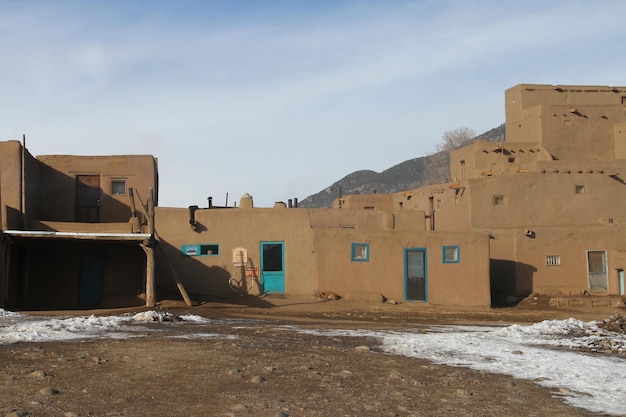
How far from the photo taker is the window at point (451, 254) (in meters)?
24.8

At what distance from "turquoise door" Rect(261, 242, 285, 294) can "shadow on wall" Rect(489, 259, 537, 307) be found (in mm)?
9565

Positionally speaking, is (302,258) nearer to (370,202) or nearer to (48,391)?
(48,391)

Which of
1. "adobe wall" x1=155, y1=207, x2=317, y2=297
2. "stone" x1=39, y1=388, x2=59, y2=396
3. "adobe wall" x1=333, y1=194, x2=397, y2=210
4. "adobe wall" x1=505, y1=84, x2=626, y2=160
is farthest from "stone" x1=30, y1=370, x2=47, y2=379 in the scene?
"adobe wall" x1=333, y1=194, x2=397, y2=210

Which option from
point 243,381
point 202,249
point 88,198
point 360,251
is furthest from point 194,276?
point 243,381

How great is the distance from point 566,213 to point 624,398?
25172 millimetres

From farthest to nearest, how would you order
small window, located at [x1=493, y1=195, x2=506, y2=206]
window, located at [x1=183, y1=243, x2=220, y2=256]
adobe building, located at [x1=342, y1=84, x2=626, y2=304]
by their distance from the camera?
small window, located at [x1=493, y1=195, x2=506, y2=206]
adobe building, located at [x1=342, y1=84, x2=626, y2=304]
window, located at [x1=183, y1=243, x2=220, y2=256]

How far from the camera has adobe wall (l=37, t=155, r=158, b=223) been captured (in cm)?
2553

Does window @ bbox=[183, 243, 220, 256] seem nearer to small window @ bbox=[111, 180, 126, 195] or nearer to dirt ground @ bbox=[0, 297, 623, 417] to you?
small window @ bbox=[111, 180, 126, 195]

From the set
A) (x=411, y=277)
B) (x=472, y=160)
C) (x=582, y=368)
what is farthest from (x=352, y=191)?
(x=582, y=368)

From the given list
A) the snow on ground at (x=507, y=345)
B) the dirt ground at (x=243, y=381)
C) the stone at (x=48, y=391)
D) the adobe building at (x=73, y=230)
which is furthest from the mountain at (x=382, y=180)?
the stone at (x=48, y=391)

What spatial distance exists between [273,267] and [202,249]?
2.62 m

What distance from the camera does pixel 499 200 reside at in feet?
104

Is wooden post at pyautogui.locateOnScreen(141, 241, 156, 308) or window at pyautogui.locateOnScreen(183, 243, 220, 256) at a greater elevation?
window at pyautogui.locateOnScreen(183, 243, 220, 256)

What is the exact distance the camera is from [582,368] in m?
10.6
